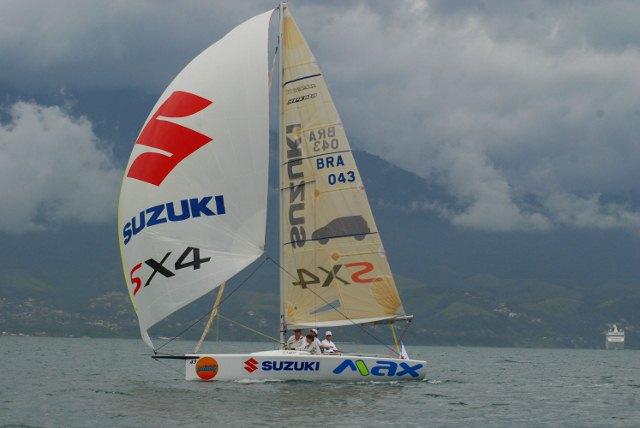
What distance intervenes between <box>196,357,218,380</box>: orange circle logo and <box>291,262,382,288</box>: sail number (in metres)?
4.51

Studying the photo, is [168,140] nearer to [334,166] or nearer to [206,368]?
[334,166]

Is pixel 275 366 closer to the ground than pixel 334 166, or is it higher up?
closer to the ground

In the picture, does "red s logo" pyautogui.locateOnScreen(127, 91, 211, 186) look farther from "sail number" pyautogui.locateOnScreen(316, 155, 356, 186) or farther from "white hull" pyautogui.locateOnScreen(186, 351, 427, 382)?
"white hull" pyautogui.locateOnScreen(186, 351, 427, 382)

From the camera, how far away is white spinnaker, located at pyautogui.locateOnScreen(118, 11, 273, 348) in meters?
38.8

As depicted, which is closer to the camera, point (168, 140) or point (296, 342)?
point (168, 140)

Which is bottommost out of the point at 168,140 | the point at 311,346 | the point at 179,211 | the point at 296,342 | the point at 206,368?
the point at 206,368

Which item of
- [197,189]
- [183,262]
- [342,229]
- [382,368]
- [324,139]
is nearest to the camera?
[183,262]

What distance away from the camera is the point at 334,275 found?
41.4 m

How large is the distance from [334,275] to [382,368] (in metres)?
4.06

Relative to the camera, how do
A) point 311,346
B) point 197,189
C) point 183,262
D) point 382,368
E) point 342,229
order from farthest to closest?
point 342,229, point 382,368, point 311,346, point 197,189, point 183,262

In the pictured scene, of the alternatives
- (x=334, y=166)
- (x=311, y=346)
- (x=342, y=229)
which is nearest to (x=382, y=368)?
(x=311, y=346)

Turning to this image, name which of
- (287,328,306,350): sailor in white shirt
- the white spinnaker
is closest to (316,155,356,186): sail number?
the white spinnaker

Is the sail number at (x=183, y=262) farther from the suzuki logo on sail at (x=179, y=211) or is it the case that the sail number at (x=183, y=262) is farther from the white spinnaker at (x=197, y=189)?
the suzuki logo on sail at (x=179, y=211)

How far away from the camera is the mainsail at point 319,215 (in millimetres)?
41344
